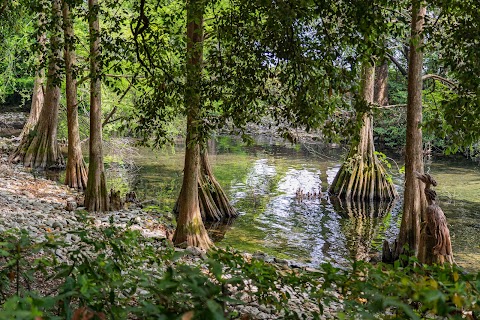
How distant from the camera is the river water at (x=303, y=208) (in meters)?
9.86

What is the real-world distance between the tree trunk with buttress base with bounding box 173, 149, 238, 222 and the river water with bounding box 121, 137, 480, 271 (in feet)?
1.49

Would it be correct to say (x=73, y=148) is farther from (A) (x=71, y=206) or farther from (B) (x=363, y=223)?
(B) (x=363, y=223)

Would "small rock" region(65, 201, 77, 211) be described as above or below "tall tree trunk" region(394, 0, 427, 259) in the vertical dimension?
below

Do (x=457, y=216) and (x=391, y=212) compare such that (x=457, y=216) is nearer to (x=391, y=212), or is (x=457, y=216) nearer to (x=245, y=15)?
(x=391, y=212)

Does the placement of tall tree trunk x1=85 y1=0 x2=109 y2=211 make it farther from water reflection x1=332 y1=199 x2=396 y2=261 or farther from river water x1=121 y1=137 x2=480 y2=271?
water reflection x1=332 y1=199 x2=396 y2=261

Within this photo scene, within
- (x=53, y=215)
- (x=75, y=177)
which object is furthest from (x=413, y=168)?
(x=75, y=177)

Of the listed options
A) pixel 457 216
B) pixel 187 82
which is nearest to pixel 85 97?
pixel 457 216

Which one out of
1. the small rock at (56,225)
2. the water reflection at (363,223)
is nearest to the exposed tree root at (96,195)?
the small rock at (56,225)

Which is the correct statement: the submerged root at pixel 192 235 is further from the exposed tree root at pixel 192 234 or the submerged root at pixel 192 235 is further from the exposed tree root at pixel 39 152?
the exposed tree root at pixel 39 152

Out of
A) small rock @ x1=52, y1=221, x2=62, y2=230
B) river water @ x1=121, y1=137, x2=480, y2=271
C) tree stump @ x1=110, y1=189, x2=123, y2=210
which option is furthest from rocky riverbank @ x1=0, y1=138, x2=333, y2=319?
river water @ x1=121, y1=137, x2=480, y2=271

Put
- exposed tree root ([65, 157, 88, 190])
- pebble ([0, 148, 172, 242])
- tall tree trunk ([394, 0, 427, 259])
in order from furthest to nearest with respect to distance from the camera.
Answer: exposed tree root ([65, 157, 88, 190])
tall tree trunk ([394, 0, 427, 259])
pebble ([0, 148, 172, 242])

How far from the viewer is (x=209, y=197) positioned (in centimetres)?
1146

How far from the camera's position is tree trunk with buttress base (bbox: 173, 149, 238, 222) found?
11.1 m

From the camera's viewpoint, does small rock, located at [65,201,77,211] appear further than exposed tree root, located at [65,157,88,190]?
No
